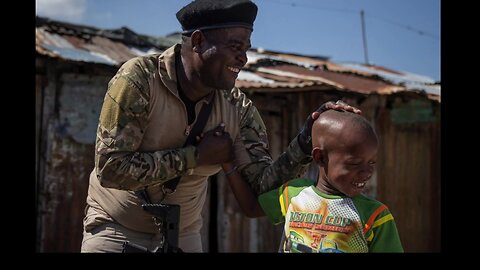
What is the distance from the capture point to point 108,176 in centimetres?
293

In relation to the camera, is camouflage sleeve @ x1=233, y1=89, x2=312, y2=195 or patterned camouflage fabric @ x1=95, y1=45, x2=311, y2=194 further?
camouflage sleeve @ x1=233, y1=89, x2=312, y2=195

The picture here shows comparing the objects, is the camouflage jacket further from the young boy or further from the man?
the young boy

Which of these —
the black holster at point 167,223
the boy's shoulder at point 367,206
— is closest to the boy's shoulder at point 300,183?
the boy's shoulder at point 367,206

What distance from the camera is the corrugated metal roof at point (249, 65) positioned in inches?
296

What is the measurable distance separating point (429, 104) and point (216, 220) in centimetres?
345

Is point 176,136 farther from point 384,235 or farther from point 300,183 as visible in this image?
point 384,235

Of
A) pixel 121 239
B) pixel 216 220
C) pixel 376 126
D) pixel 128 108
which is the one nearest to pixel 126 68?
pixel 128 108

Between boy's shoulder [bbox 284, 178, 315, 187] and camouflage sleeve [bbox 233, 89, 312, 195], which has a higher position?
camouflage sleeve [bbox 233, 89, 312, 195]

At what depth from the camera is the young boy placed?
2738mm

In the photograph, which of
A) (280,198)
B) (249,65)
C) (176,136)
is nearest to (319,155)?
(280,198)

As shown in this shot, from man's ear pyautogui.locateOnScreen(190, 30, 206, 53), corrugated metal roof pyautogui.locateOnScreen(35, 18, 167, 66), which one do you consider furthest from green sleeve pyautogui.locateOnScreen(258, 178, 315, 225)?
corrugated metal roof pyautogui.locateOnScreen(35, 18, 167, 66)
